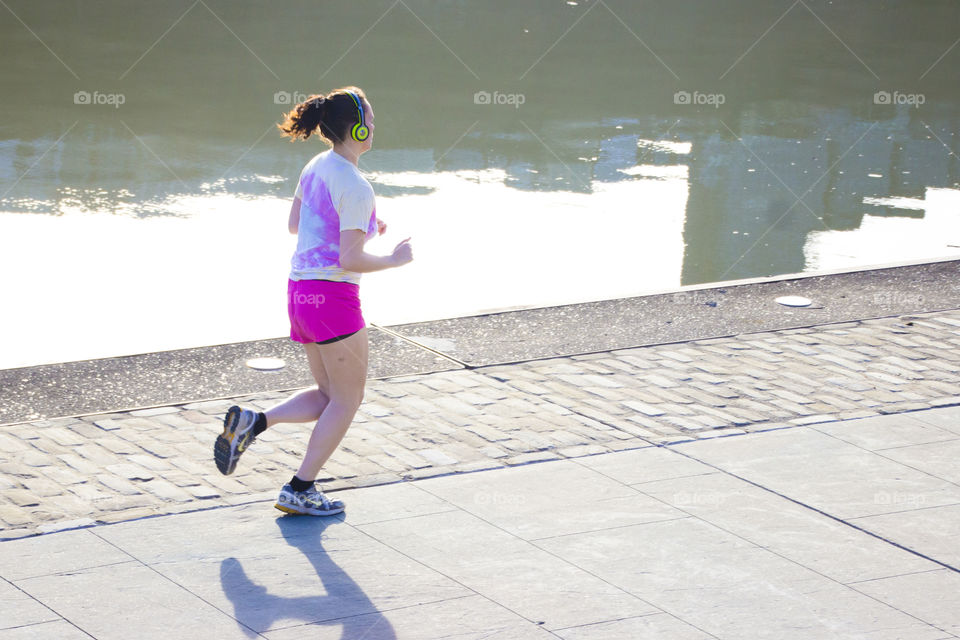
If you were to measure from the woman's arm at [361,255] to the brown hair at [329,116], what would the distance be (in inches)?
17.8

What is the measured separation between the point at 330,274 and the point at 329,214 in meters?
0.26

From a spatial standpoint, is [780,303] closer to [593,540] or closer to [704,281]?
[704,281]

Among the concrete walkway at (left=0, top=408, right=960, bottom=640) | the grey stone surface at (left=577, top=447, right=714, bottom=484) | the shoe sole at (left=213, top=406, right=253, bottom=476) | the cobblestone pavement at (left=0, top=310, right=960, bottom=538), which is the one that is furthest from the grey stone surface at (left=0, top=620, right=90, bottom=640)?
the grey stone surface at (left=577, top=447, right=714, bottom=484)

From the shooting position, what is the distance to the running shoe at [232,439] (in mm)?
5465

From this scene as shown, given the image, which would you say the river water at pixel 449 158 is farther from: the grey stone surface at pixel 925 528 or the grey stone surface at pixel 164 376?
the grey stone surface at pixel 925 528

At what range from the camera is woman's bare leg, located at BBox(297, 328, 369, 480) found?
5.38 meters

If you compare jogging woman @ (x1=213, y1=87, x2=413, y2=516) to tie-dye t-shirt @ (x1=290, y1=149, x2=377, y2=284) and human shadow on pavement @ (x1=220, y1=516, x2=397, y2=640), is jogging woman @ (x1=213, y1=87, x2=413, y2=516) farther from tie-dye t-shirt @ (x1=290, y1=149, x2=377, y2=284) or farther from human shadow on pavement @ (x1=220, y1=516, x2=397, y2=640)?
human shadow on pavement @ (x1=220, y1=516, x2=397, y2=640)

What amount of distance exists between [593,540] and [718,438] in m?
1.55

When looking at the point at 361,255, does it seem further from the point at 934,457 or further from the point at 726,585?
the point at 934,457

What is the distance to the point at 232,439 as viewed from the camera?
5473 millimetres

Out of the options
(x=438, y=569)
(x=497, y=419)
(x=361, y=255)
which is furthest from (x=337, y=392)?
(x=497, y=419)

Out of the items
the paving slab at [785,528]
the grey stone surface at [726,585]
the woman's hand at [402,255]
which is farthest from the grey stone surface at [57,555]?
the paving slab at [785,528]

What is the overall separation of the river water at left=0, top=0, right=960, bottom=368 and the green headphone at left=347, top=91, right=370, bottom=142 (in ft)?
10.3

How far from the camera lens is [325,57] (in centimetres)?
1930
